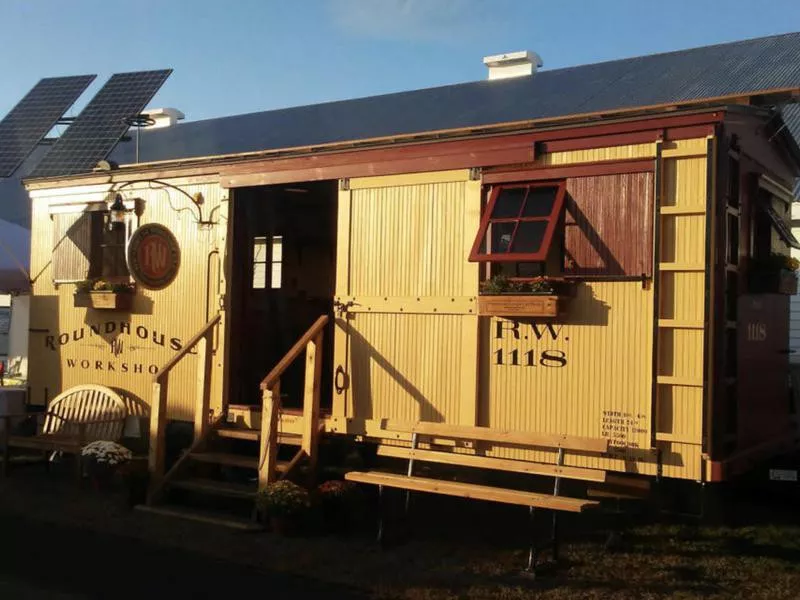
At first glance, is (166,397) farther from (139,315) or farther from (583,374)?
(583,374)

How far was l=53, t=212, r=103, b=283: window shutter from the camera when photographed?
1029 centimetres

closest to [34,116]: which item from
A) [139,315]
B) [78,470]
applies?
[139,315]

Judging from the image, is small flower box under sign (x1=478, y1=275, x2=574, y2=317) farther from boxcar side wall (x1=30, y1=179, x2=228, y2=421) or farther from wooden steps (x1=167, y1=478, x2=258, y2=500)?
boxcar side wall (x1=30, y1=179, x2=228, y2=421)

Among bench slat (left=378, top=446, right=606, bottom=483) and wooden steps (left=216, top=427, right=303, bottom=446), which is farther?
wooden steps (left=216, top=427, right=303, bottom=446)

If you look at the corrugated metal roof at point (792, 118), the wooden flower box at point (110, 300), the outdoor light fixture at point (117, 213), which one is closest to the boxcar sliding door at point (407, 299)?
the outdoor light fixture at point (117, 213)

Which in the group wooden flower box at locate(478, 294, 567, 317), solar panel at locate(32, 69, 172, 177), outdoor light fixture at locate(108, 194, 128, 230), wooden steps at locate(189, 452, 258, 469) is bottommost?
wooden steps at locate(189, 452, 258, 469)

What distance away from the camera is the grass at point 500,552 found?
6.26 metres

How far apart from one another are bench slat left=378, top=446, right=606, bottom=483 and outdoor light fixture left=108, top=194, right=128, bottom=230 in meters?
3.87

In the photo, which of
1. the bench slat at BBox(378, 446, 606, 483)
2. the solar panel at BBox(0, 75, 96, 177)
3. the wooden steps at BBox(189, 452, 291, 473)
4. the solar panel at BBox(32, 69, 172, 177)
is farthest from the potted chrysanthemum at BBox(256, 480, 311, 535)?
the solar panel at BBox(0, 75, 96, 177)

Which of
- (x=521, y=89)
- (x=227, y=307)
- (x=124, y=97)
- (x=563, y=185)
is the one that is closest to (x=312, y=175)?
(x=227, y=307)

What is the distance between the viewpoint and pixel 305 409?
832cm

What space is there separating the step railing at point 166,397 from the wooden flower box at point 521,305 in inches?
119

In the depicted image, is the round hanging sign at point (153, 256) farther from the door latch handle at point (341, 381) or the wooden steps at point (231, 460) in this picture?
the door latch handle at point (341, 381)

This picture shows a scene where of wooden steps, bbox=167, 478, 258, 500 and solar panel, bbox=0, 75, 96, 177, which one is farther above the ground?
solar panel, bbox=0, 75, 96, 177
